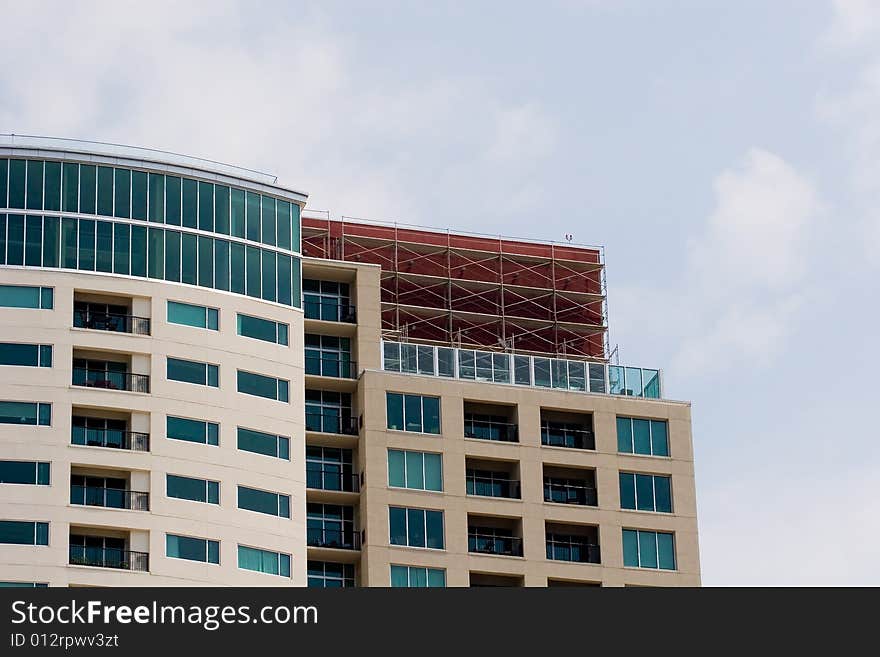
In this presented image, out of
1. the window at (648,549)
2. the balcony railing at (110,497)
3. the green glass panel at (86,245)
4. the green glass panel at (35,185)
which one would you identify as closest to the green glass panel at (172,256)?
the green glass panel at (86,245)

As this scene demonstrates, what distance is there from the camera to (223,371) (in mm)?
127938

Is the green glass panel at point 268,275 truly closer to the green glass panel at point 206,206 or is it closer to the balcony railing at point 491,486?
the green glass panel at point 206,206

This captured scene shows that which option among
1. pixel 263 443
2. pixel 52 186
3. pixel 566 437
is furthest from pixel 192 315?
pixel 566 437

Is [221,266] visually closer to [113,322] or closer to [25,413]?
[113,322]

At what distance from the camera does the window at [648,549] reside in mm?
136875

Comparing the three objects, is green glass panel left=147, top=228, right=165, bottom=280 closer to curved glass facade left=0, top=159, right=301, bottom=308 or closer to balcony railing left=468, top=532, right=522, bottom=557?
curved glass facade left=0, top=159, right=301, bottom=308

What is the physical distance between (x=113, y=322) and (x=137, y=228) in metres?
5.98

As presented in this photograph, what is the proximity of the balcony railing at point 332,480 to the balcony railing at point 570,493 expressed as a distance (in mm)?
11564

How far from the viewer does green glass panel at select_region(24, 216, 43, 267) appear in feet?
418

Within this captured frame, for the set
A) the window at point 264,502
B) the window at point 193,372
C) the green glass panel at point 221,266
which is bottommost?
the window at point 264,502

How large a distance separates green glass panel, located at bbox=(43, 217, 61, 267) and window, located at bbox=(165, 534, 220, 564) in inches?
675

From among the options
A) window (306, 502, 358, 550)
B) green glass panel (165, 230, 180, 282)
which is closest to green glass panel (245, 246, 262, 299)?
green glass panel (165, 230, 180, 282)
